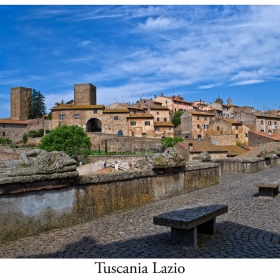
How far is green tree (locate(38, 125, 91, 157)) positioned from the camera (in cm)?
4771

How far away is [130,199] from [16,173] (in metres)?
2.97

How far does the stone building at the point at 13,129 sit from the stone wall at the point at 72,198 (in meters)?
68.2

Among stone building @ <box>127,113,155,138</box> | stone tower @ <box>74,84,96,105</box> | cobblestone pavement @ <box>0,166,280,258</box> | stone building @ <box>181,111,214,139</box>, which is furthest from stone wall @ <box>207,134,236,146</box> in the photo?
cobblestone pavement @ <box>0,166,280,258</box>

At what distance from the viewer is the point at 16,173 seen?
4.66m

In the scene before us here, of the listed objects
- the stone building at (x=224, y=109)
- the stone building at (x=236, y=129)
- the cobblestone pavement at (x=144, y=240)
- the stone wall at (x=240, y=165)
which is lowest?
the cobblestone pavement at (x=144, y=240)

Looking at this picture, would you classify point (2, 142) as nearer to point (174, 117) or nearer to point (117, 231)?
point (174, 117)

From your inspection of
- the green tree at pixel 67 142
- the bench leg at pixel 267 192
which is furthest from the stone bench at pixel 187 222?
the green tree at pixel 67 142

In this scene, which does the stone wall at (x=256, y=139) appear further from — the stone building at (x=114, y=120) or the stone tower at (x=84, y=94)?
the stone tower at (x=84, y=94)

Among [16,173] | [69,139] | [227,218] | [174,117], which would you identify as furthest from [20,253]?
[174,117]

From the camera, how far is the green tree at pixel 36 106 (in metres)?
84.5

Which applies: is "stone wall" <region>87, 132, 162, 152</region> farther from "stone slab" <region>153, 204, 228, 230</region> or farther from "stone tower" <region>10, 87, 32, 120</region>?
"stone slab" <region>153, 204, 228, 230</region>

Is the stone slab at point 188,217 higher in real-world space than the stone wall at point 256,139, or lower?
lower

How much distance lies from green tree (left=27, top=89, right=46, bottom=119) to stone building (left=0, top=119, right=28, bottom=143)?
12.2 metres

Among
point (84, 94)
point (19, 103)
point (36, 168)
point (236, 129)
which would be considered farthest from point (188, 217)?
point (19, 103)
